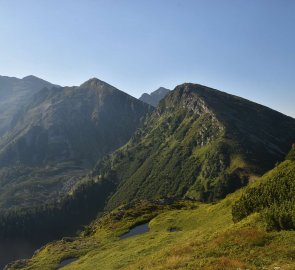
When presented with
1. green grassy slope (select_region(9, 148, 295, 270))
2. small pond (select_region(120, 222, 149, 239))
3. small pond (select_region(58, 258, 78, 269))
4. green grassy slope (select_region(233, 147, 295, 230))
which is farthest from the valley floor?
small pond (select_region(120, 222, 149, 239))

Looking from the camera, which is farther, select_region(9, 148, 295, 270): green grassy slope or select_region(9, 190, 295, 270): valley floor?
select_region(9, 148, 295, 270): green grassy slope

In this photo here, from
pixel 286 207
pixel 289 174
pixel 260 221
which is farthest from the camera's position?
pixel 289 174

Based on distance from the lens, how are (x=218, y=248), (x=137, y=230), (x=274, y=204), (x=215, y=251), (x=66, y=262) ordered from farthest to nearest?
(x=137, y=230), (x=66, y=262), (x=274, y=204), (x=218, y=248), (x=215, y=251)

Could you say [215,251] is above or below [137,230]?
above

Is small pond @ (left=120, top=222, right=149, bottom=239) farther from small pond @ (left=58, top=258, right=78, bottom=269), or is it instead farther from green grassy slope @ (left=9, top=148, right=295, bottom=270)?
small pond @ (left=58, top=258, right=78, bottom=269)

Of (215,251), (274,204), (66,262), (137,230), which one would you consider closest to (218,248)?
(215,251)

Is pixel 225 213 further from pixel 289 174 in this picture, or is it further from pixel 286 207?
pixel 286 207

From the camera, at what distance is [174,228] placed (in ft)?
A: 297

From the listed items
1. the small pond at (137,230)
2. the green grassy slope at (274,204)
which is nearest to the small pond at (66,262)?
the small pond at (137,230)

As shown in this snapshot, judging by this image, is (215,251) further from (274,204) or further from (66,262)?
(66,262)

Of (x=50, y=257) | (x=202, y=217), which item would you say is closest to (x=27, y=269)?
(x=50, y=257)

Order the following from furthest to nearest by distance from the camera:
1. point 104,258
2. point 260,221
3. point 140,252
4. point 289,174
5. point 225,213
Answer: point 225,213
point 104,258
point 140,252
point 289,174
point 260,221

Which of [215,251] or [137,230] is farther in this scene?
[137,230]

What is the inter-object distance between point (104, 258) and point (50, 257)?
26373mm
